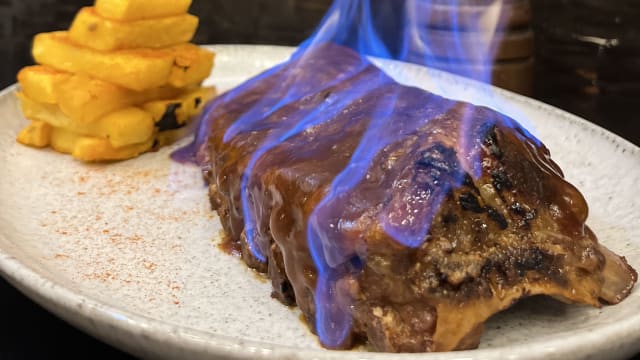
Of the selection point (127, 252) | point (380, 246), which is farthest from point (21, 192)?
point (380, 246)

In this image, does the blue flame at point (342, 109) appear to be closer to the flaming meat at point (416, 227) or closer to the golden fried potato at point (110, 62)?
the flaming meat at point (416, 227)

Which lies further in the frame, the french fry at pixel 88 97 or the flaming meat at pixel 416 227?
the french fry at pixel 88 97

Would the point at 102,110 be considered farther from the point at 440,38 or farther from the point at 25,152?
the point at 440,38

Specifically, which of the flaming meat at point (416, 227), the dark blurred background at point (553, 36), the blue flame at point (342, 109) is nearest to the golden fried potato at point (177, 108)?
the blue flame at point (342, 109)

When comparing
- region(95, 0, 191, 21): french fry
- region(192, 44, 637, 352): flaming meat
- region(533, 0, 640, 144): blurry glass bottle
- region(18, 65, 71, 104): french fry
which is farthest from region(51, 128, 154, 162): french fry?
region(533, 0, 640, 144): blurry glass bottle

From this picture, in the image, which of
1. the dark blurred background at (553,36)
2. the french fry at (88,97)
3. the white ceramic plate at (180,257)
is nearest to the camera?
the white ceramic plate at (180,257)

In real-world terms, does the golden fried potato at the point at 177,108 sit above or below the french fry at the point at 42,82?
below
